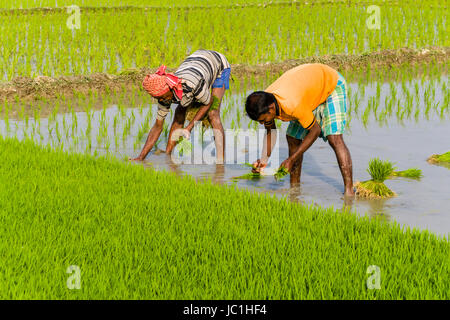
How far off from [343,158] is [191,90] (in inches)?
50.8

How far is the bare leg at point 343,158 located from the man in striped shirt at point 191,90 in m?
1.18

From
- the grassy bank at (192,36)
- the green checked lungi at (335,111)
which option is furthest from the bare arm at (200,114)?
the grassy bank at (192,36)

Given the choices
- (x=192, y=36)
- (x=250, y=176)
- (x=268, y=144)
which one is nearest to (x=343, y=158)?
(x=268, y=144)

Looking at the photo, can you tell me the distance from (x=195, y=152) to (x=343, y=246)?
285 cm

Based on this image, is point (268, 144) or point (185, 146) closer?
point (268, 144)

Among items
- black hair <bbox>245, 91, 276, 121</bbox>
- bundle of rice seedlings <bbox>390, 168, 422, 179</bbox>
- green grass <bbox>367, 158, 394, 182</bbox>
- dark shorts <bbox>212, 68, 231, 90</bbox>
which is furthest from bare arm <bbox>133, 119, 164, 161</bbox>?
bundle of rice seedlings <bbox>390, 168, 422, 179</bbox>

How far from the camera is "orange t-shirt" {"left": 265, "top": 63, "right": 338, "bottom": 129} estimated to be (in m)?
4.15

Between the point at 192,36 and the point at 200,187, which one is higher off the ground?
the point at 192,36

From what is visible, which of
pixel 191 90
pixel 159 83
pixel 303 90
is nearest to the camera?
pixel 303 90

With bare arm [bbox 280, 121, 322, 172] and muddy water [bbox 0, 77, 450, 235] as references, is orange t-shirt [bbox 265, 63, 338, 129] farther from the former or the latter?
muddy water [bbox 0, 77, 450, 235]

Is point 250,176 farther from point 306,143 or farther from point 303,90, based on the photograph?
point 303,90

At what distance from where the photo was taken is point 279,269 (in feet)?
10.5

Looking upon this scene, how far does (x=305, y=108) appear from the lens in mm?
4266
